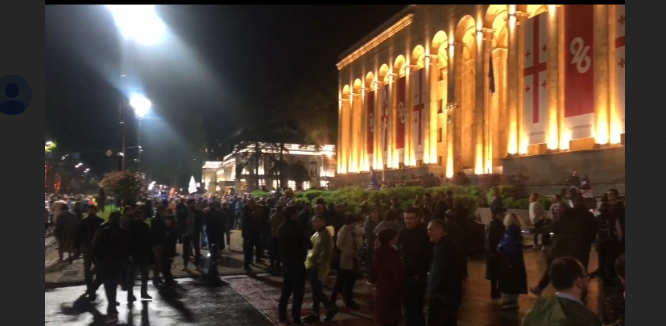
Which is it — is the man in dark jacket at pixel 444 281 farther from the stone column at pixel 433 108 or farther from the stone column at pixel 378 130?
the stone column at pixel 378 130

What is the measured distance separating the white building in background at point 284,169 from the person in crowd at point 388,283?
36.8 meters

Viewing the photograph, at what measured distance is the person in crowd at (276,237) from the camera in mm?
12750

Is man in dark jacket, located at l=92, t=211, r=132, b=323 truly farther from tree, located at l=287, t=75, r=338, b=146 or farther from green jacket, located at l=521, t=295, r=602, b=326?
tree, located at l=287, t=75, r=338, b=146

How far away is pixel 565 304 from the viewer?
3031 mm

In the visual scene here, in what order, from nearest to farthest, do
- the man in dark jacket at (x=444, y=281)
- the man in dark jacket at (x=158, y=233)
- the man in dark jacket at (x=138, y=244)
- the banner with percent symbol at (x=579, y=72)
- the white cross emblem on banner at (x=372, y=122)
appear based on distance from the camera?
the man in dark jacket at (x=444, y=281) < the man in dark jacket at (x=138, y=244) < the man in dark jacket at (x=158, y=233) < the banner with percent symbol at (x=579, y=72) < the white cross emblem on banner at (x=372, y=122)

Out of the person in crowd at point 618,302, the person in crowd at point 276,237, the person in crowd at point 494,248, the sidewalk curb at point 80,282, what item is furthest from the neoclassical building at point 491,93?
the sidewalk curb at point 80,282

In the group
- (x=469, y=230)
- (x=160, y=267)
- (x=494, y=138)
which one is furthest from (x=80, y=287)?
(x=494, y=138)

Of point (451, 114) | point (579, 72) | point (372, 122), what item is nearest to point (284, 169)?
point (372, 122)

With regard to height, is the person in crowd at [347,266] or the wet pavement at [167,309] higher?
the person in crowd at [347,266]

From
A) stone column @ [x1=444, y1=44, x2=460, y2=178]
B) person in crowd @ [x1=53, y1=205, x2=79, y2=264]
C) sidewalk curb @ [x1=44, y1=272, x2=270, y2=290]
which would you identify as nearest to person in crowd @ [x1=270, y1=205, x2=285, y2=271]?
sidewalk curb @ [x1=44, y1=272, x2=270, y2=290]
